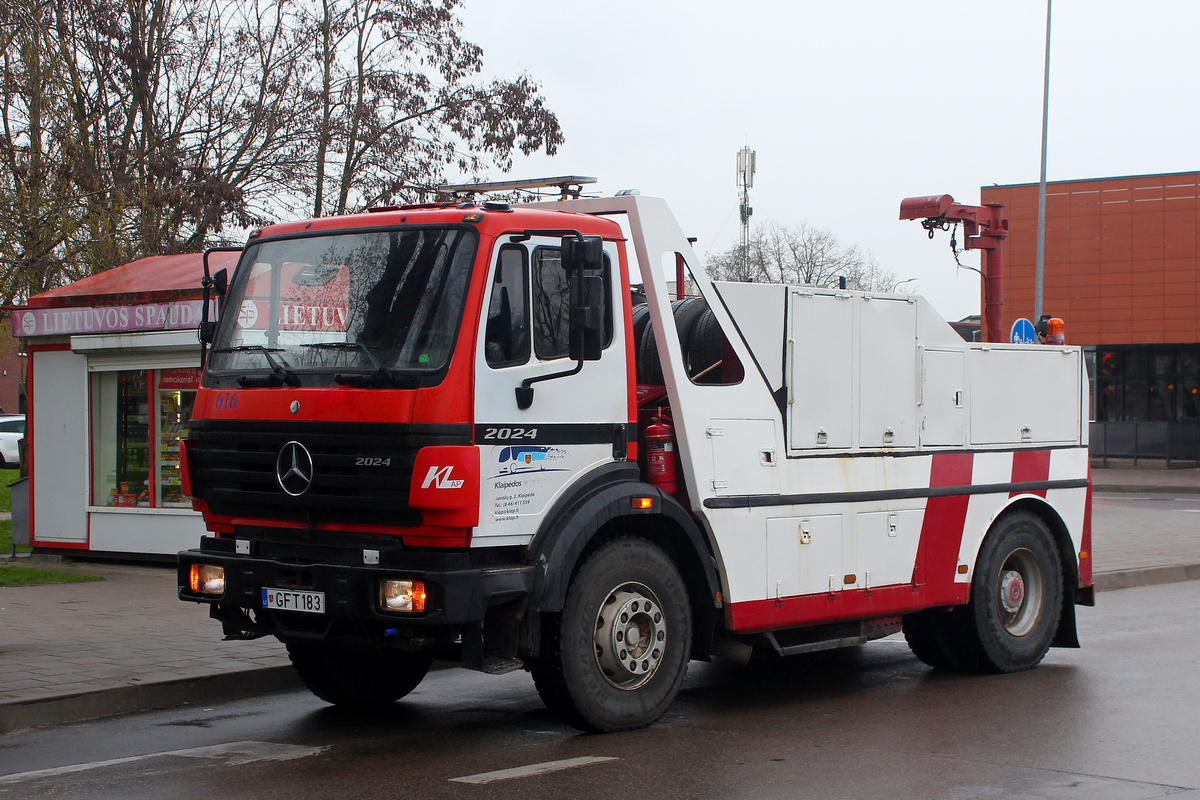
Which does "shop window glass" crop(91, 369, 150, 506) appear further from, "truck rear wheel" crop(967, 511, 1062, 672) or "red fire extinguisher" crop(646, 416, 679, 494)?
"truck rear wheel" crop(967, 511, 1062, 672)

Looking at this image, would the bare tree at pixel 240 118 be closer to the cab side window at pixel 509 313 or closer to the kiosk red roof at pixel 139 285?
the kiosk red roof at pixel 139 285

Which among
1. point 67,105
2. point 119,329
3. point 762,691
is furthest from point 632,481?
point 67,105

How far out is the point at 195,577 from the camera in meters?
7.10

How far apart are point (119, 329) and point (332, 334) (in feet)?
27.0

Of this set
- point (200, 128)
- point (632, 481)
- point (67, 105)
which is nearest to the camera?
point (632, 481)

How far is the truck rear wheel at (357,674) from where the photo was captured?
766 centimetres

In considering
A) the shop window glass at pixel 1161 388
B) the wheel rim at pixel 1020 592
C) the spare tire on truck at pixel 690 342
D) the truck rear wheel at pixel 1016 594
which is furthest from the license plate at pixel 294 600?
the shop window glass at pixel 1161 388

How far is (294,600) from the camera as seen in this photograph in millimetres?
6633

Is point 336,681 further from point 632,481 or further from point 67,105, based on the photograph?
point 67,105

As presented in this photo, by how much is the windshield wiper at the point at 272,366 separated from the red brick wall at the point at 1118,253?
35.6 metres

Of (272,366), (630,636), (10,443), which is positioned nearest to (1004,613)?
(630,636)

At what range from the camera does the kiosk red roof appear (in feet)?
45.2

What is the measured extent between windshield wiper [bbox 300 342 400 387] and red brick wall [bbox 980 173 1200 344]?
35.8 meters

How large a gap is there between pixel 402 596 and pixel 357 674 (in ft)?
5.52
